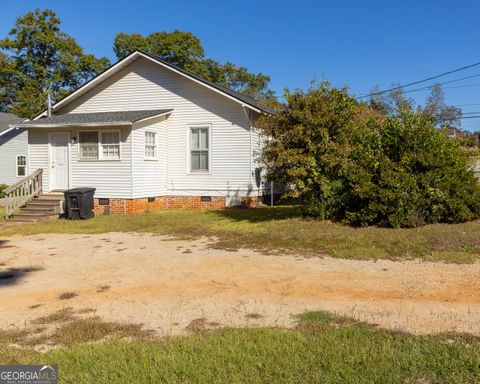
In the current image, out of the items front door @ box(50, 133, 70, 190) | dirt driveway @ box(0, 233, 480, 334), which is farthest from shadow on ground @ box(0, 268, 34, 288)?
front door @ box(50, 133, 70, 190)

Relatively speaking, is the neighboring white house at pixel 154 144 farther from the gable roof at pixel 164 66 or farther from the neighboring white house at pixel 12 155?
the neighboring white house at pixel 12 155

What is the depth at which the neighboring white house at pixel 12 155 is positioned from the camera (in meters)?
29.1

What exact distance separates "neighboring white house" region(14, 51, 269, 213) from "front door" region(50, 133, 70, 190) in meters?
0.04

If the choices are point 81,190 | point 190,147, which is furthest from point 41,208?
point 190,147

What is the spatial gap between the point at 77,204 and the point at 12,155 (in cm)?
1660

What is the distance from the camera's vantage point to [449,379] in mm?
3555

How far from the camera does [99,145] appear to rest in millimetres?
17219

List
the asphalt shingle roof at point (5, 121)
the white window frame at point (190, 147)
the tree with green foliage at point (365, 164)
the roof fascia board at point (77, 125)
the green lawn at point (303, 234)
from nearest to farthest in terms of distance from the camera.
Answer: the green lawn at point (303, 234)
the tree with green foliage at point (365, 164)
the roof fascia board at point (77, 125)
the white window frame at point (190, 147)
the asphalt shingle roof at point (5, 121)

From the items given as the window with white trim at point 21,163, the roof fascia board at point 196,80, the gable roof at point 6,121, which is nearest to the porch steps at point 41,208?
Result: the roof fascia board at point 196,80

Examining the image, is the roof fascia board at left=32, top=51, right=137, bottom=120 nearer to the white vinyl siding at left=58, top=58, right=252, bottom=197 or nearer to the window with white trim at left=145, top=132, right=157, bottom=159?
the white vinyl siding at left=58, top=58, right=252, bottom=197

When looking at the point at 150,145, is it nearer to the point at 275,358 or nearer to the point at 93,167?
the point at 93,167

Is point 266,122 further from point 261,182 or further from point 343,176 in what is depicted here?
point 261,182

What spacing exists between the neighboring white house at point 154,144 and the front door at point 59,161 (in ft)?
0.13

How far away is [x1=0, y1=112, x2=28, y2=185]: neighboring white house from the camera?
29.1m
